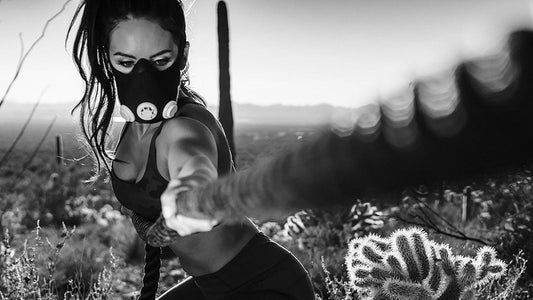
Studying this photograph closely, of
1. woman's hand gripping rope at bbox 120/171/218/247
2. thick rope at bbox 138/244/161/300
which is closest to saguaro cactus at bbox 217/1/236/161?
thick rope at bbox 138/244/161/300

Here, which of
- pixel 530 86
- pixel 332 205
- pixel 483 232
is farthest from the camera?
pixel 483 232

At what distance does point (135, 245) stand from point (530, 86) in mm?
6578

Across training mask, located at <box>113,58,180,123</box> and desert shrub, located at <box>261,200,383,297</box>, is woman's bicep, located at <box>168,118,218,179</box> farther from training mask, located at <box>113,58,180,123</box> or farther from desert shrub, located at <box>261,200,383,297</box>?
desert shrub, located at <box>261,200,383,297</box>

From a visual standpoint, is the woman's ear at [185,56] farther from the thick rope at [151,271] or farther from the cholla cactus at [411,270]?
the cholla cactus at [411,270]

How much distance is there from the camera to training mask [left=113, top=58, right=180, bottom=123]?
186cm

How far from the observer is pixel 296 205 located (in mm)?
920

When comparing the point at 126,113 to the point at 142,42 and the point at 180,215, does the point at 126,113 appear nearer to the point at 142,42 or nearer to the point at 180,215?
the point at 142,42

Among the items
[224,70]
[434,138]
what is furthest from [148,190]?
[224,70]

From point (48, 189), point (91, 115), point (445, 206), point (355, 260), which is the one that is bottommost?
point (48, 189)

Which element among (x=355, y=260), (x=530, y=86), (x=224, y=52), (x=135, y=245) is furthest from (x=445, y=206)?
(x=530, y=86)

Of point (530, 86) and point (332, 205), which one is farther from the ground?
point (530, 86)

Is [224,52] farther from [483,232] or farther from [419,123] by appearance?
[419,123]

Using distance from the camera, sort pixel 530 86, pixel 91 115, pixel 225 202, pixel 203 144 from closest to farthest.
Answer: pixel 530 86 → pixel 225 202 → pixel 203 144 → pixel 91 115

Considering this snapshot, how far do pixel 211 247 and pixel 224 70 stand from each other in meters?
4.79
